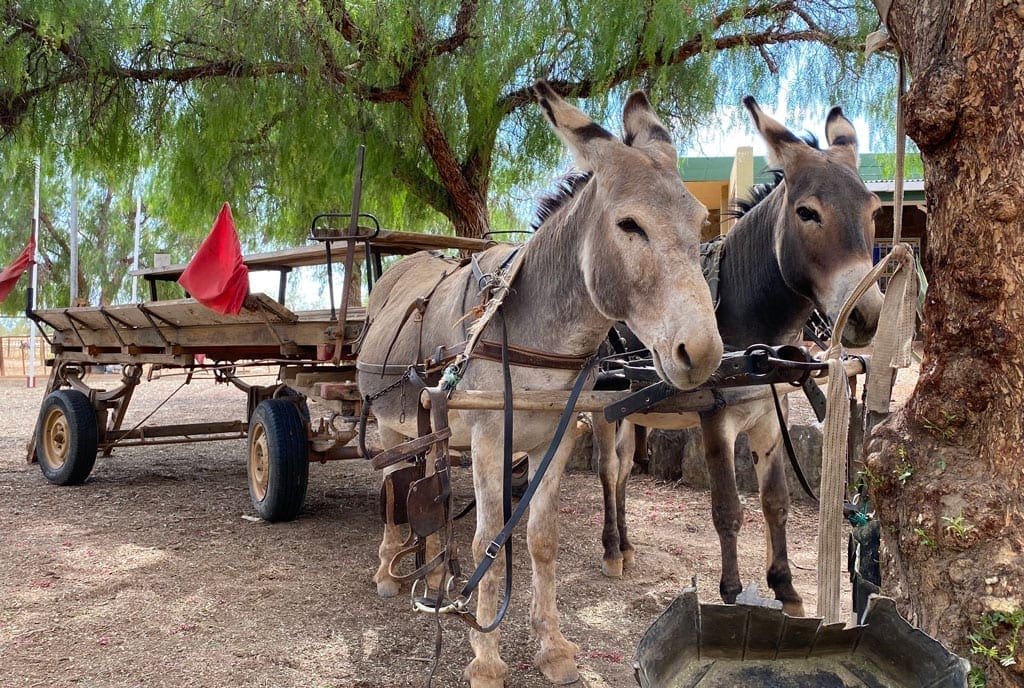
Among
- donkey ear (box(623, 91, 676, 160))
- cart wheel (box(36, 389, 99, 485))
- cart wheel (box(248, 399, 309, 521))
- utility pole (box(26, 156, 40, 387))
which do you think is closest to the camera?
donkey ear (box(623, 91, 676, 160))

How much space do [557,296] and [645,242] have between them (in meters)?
0.58

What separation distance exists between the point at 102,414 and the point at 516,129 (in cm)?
509

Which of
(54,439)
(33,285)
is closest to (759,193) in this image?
(54,439)

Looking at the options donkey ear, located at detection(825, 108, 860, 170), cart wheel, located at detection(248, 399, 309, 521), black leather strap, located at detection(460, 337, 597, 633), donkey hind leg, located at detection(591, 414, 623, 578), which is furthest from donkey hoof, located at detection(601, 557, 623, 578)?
donkey ear, located at detection(825, 108, 860, 170)

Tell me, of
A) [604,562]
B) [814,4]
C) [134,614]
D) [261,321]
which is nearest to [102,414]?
[261,321]

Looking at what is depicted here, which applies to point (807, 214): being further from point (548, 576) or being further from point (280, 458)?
point (280, 458)

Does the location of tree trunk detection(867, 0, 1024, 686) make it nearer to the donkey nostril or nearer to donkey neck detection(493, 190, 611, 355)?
the donkey nostril

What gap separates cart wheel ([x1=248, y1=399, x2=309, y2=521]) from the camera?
5402mm

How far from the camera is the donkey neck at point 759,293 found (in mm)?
3588

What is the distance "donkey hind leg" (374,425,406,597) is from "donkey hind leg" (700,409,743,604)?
5.36ft

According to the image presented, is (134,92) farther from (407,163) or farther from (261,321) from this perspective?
(261,321)

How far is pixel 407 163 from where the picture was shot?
8.69 m

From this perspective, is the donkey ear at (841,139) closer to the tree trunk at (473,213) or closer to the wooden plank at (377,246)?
the wooden plank at (377,246)

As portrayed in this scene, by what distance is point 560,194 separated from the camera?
317 centimetres
